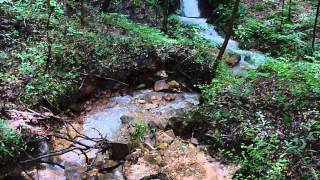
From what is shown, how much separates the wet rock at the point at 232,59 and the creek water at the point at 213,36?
13 cm

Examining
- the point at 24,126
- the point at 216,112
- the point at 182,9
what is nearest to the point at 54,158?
the point at 24,126

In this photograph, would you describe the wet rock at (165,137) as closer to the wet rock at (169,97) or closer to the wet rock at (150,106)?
the wet rock at (150,106)

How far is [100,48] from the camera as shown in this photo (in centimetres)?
968

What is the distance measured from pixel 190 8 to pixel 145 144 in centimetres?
1286

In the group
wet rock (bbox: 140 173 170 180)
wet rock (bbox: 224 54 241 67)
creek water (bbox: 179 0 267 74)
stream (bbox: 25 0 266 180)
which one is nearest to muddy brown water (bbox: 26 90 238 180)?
stream (bbox: 25 0 266 180)

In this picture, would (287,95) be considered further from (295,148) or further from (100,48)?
(100,48)

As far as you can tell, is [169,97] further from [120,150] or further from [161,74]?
[120,150]

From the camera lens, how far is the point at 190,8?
60.0 feet

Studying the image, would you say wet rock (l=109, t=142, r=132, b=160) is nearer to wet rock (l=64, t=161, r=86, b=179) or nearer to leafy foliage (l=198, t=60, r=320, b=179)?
wet rock (l=64, t=161, r=86, b=179)

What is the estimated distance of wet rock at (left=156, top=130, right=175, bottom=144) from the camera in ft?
22.3

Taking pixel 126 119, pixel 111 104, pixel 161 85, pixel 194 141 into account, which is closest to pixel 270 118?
pixel 194 141

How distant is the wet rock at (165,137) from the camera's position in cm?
680

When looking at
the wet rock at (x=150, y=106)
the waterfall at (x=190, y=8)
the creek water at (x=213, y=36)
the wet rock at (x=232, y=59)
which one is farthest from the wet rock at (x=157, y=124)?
the waterfall at (x=190, y=8)

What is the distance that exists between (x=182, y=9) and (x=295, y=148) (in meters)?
13.6
